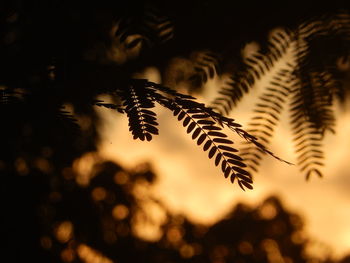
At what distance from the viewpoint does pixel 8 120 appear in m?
0.86

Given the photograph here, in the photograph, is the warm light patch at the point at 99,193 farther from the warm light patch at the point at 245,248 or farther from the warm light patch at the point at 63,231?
the warm light patch at the point at 245,248

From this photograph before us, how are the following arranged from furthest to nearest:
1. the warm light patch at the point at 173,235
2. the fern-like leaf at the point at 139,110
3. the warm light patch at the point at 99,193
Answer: the warm light patch at the point at 173,235, the warm light patch at the point at 99,193, the fern-like leaf at the point at 139,110

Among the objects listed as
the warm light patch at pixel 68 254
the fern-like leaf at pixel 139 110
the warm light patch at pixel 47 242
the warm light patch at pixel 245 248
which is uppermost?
the fern-like leaf at pixel 139 110

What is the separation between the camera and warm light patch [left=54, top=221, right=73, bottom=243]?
722cm

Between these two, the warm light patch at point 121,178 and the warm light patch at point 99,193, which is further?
the warm light patch at point 121,178

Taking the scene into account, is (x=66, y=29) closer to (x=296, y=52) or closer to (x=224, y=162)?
(x=224, y=162)

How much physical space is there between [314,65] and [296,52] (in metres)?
0.09

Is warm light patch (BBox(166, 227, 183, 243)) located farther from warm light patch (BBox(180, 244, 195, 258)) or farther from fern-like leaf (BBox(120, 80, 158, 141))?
fern-like leaf (BBox(120, 80, 158, 141))

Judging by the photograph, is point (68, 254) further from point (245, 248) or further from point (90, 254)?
point (245, 248)

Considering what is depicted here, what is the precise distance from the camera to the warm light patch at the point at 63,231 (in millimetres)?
7219

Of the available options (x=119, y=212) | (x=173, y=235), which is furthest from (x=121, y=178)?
(x=173, y=235)

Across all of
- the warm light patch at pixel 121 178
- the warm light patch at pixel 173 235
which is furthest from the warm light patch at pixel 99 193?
the warm light patch at pixel 173 235

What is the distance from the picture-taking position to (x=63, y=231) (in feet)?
25.6

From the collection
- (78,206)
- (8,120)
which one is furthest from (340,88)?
(78,206)
